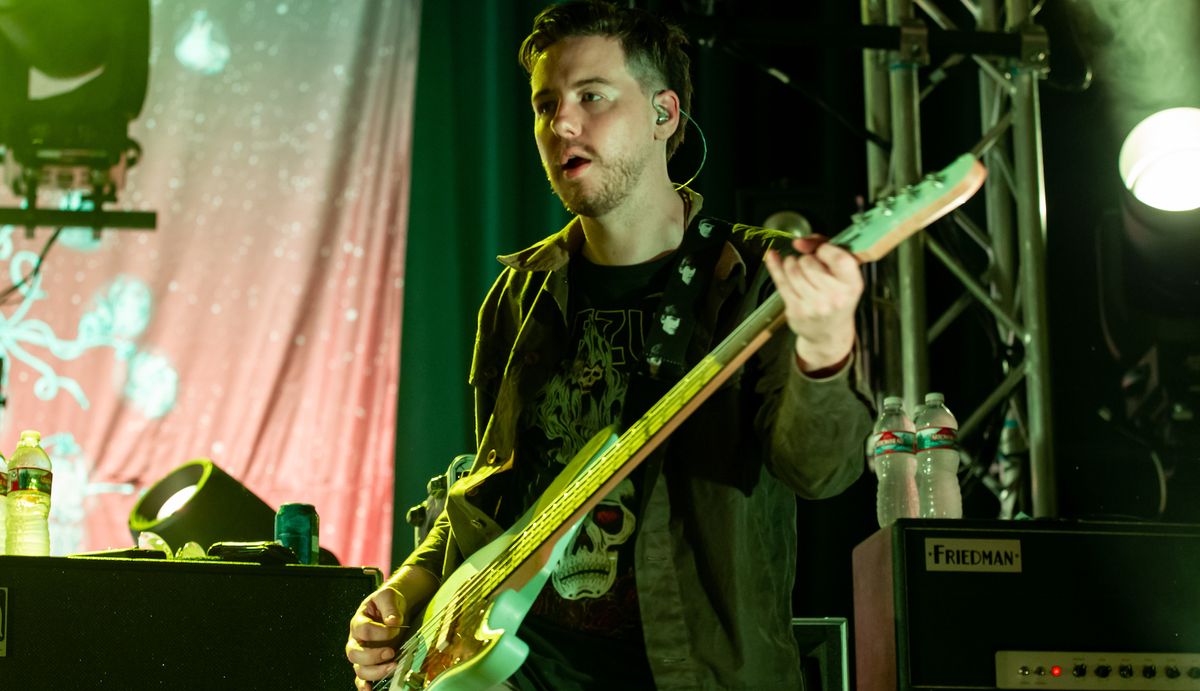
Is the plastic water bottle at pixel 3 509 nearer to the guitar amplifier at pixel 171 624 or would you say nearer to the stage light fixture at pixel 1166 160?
the guitar amplifier at pixel 171 624

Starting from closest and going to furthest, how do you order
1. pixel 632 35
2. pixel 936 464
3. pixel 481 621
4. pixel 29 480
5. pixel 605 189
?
pixel 481 621 < pixel 605 189 < pixel 632 35 < pixel 29 480 < pixel 936 464

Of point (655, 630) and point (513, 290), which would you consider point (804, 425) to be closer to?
point (655, 630)

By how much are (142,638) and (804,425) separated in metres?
1.44

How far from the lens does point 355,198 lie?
206 inches

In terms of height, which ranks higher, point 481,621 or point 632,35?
point 632,35

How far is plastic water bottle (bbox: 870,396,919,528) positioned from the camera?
3133 millimetres

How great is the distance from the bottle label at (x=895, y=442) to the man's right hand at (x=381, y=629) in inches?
46.3

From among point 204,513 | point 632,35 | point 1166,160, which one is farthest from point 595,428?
point 1166,160

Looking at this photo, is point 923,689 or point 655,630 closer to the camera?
point 655,630

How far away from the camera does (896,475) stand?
3.26 metres

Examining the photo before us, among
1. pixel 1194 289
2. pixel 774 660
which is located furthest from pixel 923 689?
pixel 1194 289

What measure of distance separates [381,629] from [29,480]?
109 centimetres

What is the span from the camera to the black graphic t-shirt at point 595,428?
2.26 meters

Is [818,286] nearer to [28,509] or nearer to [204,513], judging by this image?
[28,509]
